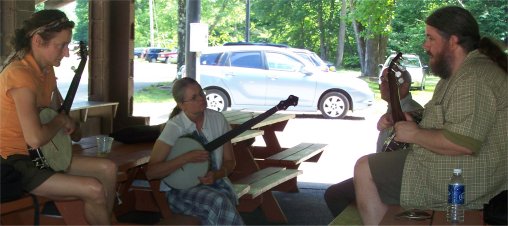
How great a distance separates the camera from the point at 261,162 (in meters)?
6.28

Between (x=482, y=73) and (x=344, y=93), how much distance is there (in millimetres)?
10767

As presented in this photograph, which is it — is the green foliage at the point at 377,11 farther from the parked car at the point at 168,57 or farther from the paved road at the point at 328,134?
the parked car at the point at 168,57

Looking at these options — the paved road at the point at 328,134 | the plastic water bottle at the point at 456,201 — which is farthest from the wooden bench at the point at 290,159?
the plastic water bottle at the point at 456,201

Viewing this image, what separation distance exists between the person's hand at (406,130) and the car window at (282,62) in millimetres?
10572

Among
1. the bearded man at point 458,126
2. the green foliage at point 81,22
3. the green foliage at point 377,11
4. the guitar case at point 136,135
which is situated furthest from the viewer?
the green foliage at point 377,11

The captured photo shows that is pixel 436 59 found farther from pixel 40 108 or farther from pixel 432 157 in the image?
pixel 40 108

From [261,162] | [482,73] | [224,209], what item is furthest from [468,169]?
[261,162]

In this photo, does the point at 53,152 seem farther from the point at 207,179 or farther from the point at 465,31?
the point at 465,31

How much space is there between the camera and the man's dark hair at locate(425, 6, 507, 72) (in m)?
3.03

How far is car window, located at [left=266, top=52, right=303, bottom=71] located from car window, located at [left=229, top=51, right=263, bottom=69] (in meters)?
0.18

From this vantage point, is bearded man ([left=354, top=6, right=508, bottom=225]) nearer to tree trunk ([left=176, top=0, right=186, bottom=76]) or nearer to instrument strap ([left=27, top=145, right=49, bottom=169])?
instrument strap ([left=27, top=145, right=49, bottom=169])

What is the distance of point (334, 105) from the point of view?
44.9ft

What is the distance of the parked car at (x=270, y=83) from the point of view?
532 inches

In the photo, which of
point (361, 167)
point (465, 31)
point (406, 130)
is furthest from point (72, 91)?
point (465, 31)
